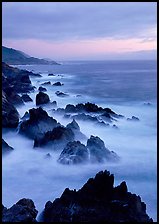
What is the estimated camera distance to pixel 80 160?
41.8 ft

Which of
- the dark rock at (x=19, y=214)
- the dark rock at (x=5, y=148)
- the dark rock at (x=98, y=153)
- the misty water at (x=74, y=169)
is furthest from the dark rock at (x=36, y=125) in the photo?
the dark rock at (x=19, y=214)

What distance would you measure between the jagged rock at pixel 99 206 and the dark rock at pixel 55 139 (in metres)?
6.25

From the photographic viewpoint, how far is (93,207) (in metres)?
7.50

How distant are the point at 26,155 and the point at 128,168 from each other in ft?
15.9

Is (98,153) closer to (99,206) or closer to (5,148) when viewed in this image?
(5,148)

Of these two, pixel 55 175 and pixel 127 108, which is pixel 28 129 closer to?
pixel 55 175

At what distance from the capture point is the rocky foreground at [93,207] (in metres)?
7.23

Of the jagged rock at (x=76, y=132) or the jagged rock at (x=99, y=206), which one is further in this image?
the jagged rock at (x=76, y=132)

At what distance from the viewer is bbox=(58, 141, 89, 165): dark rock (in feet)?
41.7

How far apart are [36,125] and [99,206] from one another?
9.66 metres

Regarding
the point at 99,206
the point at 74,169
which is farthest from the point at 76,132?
the point at 99,206

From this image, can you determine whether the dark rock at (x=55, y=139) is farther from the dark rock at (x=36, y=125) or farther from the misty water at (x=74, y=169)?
the dark rock at (x=36, y=125)

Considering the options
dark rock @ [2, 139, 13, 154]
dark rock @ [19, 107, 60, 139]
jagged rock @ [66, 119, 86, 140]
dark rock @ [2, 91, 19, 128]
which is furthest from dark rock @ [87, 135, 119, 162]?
dark rock @ [2, 91, 19, 128]

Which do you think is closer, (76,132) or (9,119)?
(76,132)
